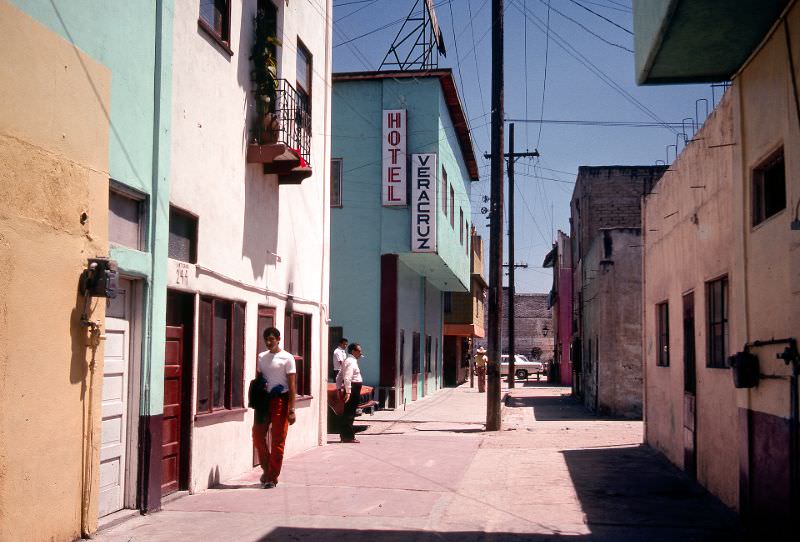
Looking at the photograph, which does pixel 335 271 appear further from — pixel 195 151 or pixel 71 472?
pixel 71 472

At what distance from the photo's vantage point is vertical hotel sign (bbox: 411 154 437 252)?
2252 cm

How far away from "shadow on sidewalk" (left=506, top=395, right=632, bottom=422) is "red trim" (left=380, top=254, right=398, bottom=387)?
3950 mm

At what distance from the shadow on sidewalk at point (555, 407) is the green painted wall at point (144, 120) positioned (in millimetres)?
14731

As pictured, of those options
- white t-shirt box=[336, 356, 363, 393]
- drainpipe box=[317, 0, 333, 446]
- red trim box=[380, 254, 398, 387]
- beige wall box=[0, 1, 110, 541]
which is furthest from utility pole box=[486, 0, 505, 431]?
beige wall box=[0, 1, 110, 541]

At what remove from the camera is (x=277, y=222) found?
1312 centimetres

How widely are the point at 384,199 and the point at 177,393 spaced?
45.0 feet

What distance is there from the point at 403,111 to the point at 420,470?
12.4 metres

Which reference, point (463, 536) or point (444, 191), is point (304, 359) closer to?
point (463, 536)

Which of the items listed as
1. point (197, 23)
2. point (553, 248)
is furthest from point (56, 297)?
point (553, 248)

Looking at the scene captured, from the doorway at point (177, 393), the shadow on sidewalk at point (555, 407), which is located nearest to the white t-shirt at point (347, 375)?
the doorway at point (177, 393)

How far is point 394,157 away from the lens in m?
22.9

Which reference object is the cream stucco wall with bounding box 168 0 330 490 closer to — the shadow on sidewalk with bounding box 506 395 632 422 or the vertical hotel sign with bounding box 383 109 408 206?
the vertical hotel sign with bounding box 383 109 408 206

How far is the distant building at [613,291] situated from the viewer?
22703 millimetres

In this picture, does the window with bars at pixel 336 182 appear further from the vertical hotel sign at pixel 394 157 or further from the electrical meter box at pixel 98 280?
the electrical meter box at pixel 98 280
